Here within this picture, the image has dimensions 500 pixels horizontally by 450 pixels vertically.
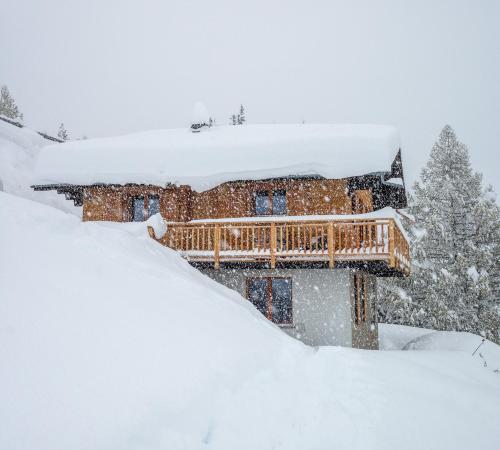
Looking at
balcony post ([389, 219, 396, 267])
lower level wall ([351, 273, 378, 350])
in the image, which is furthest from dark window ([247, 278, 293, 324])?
balcony post ([389, 219, 396, 267])

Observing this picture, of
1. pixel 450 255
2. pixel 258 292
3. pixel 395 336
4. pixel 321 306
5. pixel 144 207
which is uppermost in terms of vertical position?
pixel 144 207

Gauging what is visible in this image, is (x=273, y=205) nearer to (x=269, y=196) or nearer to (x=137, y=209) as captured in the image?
(x=269, y=196)

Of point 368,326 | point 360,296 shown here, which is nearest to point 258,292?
point 360,296

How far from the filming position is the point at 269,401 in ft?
16.3

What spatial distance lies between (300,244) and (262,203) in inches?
137

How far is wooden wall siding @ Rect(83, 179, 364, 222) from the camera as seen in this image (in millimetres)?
15336

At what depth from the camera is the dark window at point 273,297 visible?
14.5 metres

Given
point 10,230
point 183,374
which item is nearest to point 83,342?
point 183,374

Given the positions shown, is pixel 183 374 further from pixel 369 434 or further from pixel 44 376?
pixel 369 434

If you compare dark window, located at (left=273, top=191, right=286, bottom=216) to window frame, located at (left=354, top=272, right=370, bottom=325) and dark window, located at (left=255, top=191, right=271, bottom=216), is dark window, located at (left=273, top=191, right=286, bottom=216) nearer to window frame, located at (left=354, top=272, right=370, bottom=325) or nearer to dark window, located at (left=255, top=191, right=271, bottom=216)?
dark window, located at (left=255, top=191, right=271, bottom=216)

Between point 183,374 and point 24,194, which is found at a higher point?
point 24,194

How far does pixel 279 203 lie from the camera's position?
16031 mm

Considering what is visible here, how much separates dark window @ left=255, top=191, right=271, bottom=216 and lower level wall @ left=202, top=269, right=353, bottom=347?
2.62 meters

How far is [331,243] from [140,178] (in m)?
7.51
